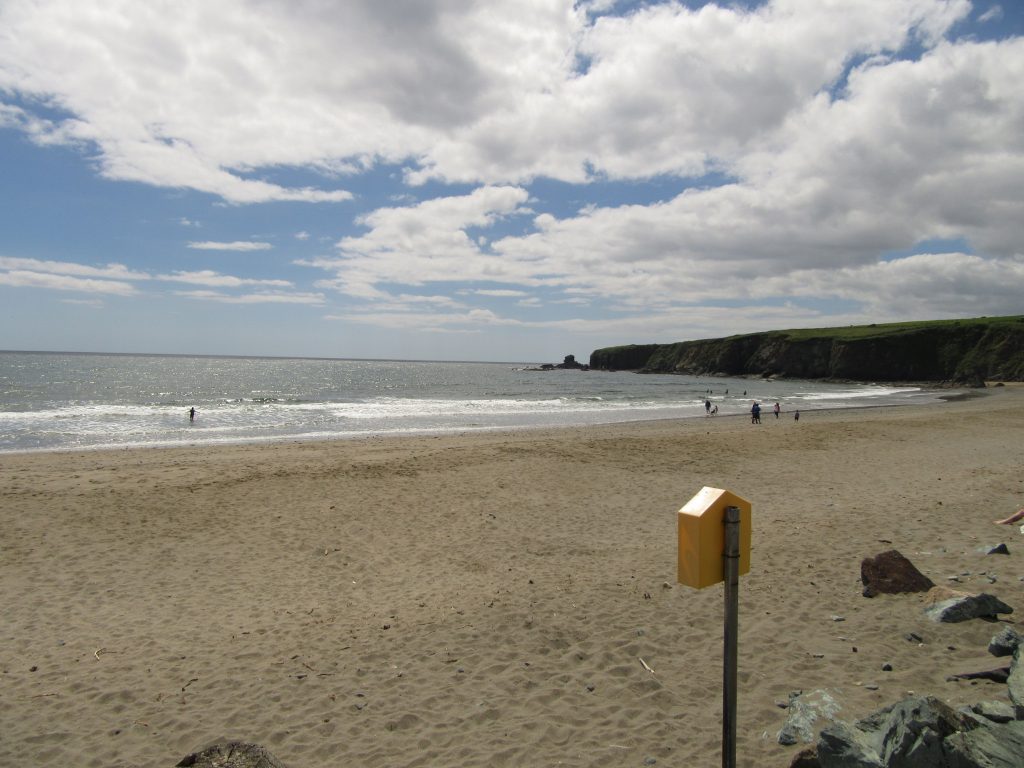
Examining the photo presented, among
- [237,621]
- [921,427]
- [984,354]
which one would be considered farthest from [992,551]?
[984,354]

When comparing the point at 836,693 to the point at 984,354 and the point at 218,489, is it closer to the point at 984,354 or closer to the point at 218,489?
the point at 218,489

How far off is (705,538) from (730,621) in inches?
20.3

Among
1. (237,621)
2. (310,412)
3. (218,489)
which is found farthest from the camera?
(310,412)

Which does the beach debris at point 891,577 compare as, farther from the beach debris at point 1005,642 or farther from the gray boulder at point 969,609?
the beach debris at point 1005,642

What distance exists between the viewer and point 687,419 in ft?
120

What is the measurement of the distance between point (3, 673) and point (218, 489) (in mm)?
8610

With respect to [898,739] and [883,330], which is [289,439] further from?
[883,330]

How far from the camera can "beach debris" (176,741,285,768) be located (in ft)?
12.8

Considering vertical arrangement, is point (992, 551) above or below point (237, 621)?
above

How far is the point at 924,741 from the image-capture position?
322 cm

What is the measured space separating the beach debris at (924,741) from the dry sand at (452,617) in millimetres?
709

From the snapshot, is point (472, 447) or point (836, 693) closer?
point (836, 693)

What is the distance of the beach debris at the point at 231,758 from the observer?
3.91 meters

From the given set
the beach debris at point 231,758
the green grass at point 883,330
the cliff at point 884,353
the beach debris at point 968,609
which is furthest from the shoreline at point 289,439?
the green grass at point 883,330
